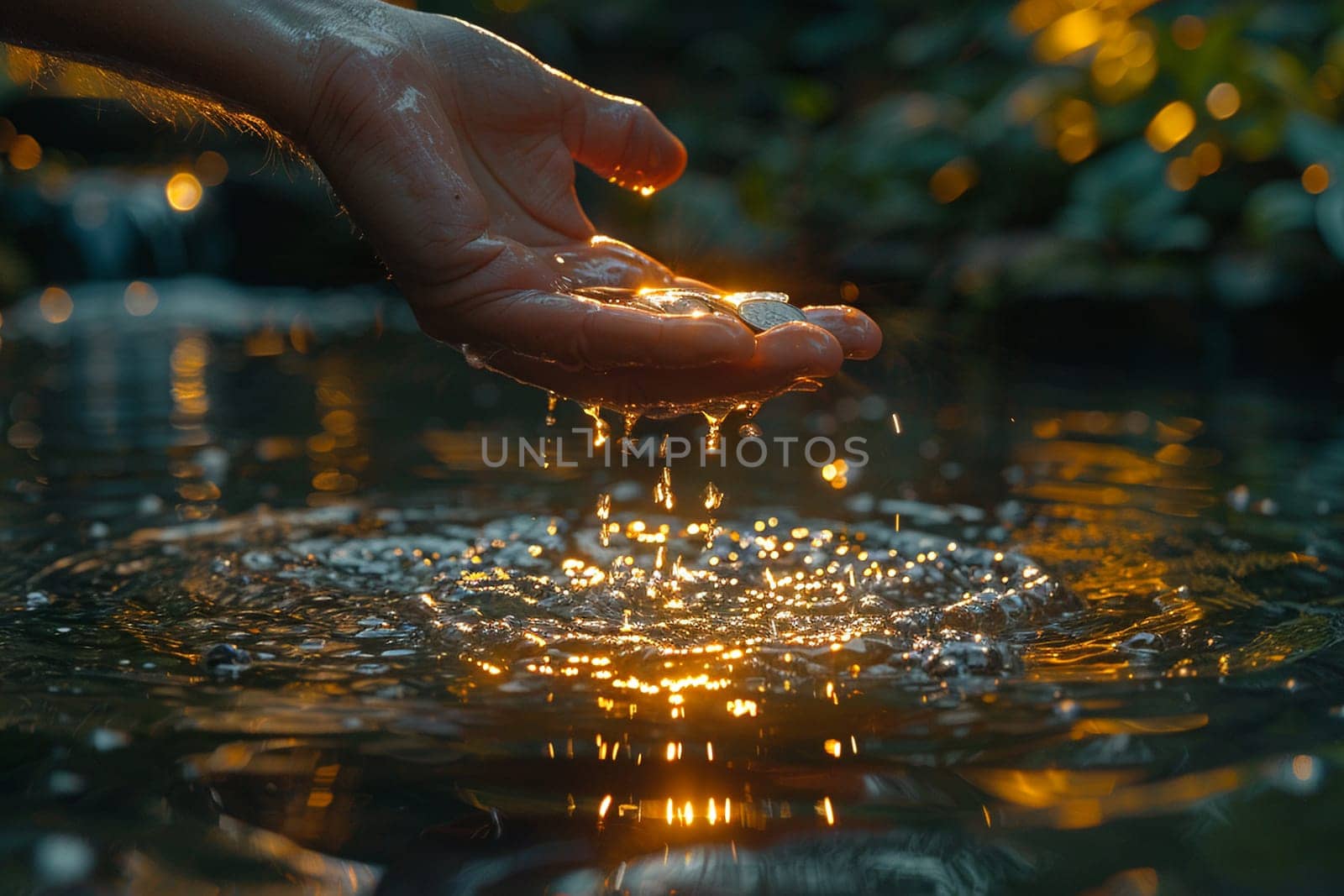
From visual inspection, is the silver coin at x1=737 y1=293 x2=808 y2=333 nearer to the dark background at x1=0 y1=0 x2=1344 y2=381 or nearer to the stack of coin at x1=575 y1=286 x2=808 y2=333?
the stack of coin at x1=575 y1=286 x2=808 y2=333

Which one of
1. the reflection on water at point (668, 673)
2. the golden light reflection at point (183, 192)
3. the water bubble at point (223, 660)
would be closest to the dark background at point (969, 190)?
the golden light reflection at point (183, 192)

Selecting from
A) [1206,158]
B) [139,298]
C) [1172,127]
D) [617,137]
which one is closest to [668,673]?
[617,137]

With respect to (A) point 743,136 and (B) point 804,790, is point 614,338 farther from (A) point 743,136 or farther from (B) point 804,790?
(A) point 743,136

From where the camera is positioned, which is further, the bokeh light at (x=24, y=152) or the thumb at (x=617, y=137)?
the bokeh light at (x=24, y=152)

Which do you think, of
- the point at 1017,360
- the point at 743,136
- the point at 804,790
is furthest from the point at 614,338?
the point at 743,136

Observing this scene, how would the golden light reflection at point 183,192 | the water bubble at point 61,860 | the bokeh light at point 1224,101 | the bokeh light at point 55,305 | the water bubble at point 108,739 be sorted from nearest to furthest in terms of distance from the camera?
the water bubble at point 61,860 → the water bubble at point 108,739 → the bokeh light at point 1224,101 → the bokeh light at point 55,305 → the golden light reflection at point 183,192

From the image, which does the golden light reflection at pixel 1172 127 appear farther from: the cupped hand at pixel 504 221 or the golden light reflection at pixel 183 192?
the golden light reflection at pixel 183 192

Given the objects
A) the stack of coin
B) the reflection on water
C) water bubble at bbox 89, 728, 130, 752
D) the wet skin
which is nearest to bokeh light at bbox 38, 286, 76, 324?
the reflection on water
